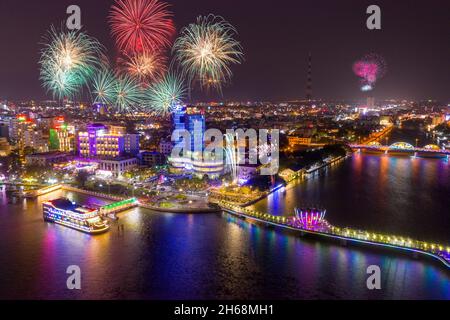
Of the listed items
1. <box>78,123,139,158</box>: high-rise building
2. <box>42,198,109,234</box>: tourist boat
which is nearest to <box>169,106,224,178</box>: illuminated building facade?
<box>78,123,139,158</box>: high-rise building

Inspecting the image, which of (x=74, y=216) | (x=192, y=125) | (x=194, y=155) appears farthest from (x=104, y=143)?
(x=74, y=216)

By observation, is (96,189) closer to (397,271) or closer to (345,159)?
(397,271)

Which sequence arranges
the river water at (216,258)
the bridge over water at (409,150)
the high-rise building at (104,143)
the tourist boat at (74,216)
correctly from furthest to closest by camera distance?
the bridge over water at (409,150)
the high-rise building at (104,143)
the tourist boat at (74,216)
the river water at (216,258)

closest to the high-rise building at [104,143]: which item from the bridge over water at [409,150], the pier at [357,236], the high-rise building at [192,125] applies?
the high-rise building at [192,125]

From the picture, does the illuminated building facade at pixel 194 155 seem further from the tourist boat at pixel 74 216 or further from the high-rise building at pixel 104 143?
the tourist boat at pixel 74 216

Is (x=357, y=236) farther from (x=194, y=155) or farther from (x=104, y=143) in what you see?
(x=104, y=143)

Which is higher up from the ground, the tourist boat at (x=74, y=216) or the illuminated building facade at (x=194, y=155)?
the illuminated building facade at (x=194, y=155)

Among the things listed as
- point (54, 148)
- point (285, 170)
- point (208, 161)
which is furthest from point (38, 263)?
point (54, 148)
